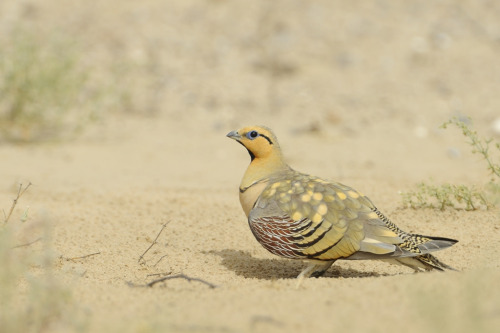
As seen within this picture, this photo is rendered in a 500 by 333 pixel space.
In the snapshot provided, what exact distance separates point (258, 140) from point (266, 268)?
0.91 metres

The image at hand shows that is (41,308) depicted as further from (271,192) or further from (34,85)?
(34,85)

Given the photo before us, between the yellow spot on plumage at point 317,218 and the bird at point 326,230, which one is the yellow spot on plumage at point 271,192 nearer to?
the bird at point 326,230

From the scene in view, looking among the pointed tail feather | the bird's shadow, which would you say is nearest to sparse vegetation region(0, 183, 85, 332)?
the bird's shadow

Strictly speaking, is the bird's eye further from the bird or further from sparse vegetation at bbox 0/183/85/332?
sparse vegetation at bbox 0/183/85/332

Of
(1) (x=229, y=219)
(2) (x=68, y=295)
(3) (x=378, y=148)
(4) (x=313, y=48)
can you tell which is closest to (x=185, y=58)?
(4) (x=313, y=48)

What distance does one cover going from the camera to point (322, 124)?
11.0 m

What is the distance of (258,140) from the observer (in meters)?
4.91

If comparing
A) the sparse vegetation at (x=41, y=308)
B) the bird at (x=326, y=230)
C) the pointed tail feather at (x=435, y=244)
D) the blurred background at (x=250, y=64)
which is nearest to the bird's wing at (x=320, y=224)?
the bird at (x=326, y=230)

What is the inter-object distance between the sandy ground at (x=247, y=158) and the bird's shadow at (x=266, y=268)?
0.02 m

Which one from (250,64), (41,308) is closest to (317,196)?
(41,308)

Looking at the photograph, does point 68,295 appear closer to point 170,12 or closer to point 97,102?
point 97,102

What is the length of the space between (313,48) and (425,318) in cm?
1079

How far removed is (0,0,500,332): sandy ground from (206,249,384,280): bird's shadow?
2 centimetres

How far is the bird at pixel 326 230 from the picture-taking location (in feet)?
14.0
